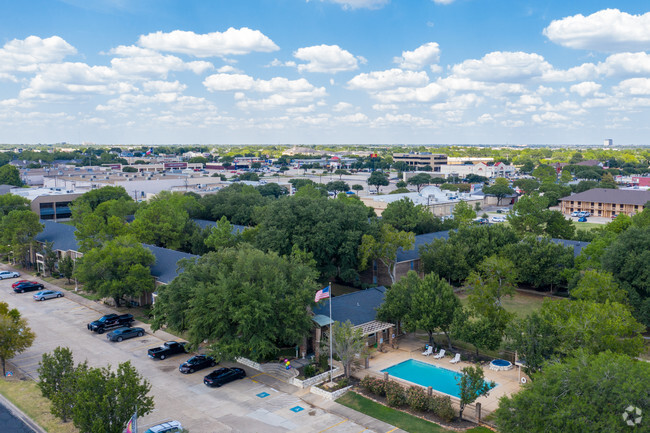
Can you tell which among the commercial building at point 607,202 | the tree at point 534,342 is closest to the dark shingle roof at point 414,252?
the tree at point 534,342

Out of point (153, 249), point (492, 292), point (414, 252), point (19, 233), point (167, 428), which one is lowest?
point (167, 428)

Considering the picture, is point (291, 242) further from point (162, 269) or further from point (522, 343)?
point (522, 343)

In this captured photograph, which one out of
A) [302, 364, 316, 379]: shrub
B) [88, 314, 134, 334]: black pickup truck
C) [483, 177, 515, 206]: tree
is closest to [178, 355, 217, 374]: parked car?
[302, 364, 316, 379]: shrub

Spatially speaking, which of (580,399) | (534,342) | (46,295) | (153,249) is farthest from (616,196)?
(46,295)

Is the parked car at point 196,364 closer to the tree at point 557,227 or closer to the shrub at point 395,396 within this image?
the shrub at point 395,396

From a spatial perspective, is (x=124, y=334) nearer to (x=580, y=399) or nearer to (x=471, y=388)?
(x=471, y=388)

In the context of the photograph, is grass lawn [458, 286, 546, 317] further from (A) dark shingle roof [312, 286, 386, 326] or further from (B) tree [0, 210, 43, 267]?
(B) tree [0, 210, 43, 267]

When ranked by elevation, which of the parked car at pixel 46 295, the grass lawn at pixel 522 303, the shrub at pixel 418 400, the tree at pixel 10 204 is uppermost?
the tree at pixel 10 204
